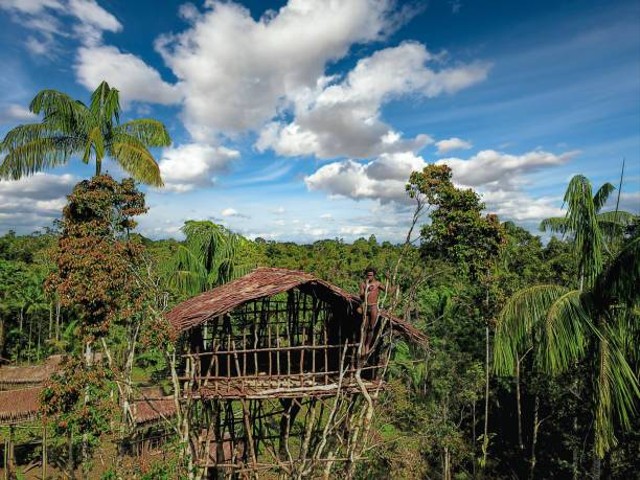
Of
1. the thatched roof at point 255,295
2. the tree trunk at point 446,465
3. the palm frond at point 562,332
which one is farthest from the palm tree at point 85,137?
the tree trunk at point 446,465

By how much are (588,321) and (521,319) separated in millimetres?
1242

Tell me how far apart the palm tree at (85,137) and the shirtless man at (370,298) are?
25.2 ft

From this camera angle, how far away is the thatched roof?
30.9ft

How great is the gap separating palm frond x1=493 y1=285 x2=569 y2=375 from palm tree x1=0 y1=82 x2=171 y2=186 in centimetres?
1049

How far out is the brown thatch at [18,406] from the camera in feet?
62.2

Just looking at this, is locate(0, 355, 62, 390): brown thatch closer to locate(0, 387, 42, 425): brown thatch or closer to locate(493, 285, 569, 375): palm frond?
locate(0, 387, 42, 425): brown thatch

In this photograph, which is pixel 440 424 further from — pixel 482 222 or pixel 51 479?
pixel 51 479

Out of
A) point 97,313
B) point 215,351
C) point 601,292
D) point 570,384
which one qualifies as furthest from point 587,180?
point 570,384

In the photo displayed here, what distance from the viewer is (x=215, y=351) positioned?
1010cm

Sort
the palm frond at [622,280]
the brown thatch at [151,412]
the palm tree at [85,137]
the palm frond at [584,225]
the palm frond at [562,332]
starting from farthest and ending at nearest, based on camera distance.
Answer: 1. the brown thatch at [151,412]
2. the palm tree at [85,137]
3. the palm frond at [584,225]
4. the palm frond at [562,332]
5. the palm frond at [622,280]

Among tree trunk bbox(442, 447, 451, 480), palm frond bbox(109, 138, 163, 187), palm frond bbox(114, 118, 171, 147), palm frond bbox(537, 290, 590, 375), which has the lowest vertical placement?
tree trunk bbox(442, 447, 451, 480)

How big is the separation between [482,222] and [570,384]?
8.58m

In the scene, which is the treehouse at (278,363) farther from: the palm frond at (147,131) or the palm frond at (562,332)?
the palm frond at (147,131)

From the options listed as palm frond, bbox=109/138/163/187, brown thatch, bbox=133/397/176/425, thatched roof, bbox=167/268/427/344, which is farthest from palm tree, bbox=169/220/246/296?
thatched roof, bbox=167/268/427/344
